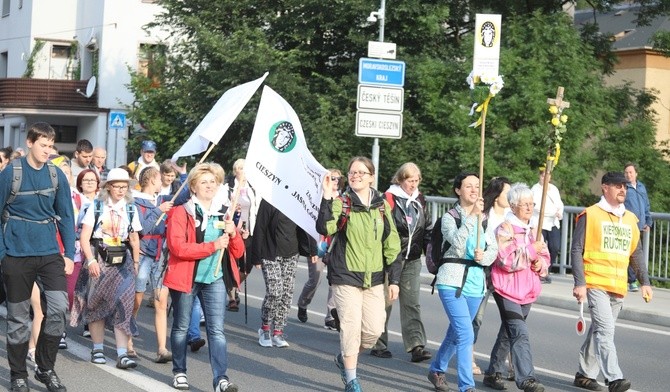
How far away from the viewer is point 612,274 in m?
8.92

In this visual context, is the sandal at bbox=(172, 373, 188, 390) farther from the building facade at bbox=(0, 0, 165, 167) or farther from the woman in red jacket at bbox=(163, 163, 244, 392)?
the building facade at bbox=(0, 0, 165, 167)

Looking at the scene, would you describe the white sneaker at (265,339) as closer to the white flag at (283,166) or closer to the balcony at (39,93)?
the white flag at (283,166)

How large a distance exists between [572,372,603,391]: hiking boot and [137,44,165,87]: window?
1023 inches

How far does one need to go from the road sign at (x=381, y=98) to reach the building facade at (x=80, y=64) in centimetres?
1971

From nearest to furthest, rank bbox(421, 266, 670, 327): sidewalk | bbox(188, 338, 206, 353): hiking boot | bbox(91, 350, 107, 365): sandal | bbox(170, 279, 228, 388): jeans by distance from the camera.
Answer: bbox(170, 279, 228, 388): jeans < bbox(91, 350, 107, 365): sandal < bbox(188, 338, 206, 353): hiking boot < bbox(421, 266, 670, 327): sidewalk

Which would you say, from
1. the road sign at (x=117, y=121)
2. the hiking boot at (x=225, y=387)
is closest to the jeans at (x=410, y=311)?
the hiking boot at (x=225, y=387)

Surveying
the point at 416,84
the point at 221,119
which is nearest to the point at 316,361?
the point at 221,119

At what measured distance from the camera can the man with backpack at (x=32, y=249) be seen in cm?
804

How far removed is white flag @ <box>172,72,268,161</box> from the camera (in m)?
9.28

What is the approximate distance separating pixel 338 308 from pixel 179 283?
117 centimetres

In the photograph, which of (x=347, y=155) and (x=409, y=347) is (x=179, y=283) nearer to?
(x=409, y=347)

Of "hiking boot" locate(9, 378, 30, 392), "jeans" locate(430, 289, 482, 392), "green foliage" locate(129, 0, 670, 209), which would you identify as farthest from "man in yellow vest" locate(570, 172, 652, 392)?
"green foliage" locate(129, 0, 670, 209)

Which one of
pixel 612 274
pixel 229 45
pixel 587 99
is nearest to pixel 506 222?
pixel 612 274

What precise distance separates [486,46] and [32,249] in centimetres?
598
